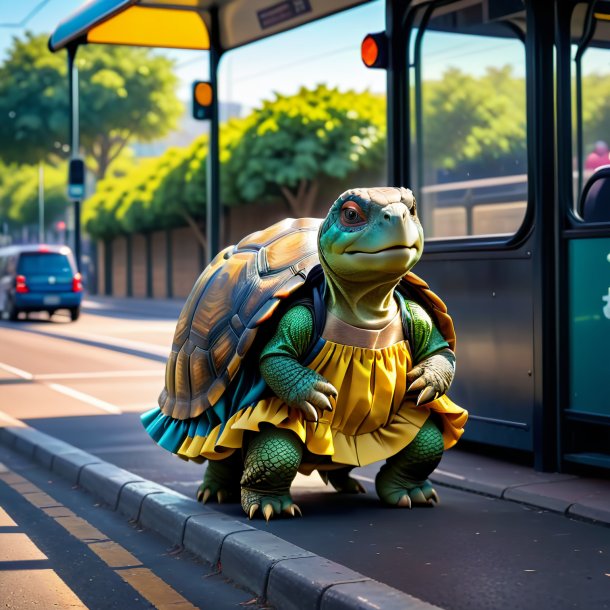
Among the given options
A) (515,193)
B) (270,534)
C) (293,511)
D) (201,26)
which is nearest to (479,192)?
(515,193)

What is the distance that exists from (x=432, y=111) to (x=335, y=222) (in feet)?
9.80

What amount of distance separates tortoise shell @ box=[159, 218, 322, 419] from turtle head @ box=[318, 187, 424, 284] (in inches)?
14.9

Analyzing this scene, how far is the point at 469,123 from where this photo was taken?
7.87 metres

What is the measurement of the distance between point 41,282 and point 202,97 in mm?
18059

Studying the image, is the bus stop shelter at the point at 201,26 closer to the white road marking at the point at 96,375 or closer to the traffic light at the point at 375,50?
the traffic light at the point at 375,50

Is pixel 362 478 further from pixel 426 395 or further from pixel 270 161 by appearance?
pixel 270 161

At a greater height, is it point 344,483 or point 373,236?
point 373,236

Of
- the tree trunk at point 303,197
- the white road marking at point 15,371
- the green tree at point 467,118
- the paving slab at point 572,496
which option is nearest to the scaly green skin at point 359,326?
the paving slab at point 572,496

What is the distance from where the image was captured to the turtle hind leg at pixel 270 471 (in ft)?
17.5

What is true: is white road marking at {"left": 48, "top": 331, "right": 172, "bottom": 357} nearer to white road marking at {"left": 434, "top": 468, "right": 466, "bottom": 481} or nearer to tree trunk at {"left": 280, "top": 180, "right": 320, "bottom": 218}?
white road marking at {"left": 434, "top": 468, "right": 466, "bottom": 481}

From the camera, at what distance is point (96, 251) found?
6075 centimetres

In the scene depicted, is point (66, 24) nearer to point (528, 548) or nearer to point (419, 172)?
point (419, 172)

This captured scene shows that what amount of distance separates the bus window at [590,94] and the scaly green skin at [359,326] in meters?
1.81

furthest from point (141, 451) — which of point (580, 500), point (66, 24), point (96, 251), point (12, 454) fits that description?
point (96, 251)
